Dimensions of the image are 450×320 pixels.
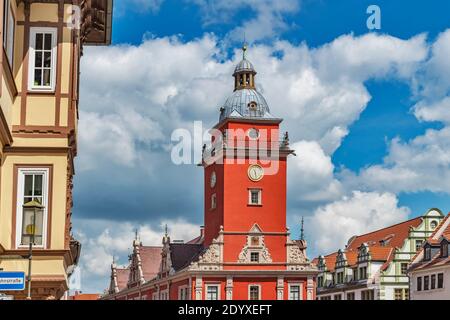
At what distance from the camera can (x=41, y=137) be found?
1753 centimetres

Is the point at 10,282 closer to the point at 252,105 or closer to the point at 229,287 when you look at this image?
the point at 229,287

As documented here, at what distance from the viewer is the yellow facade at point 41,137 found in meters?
17.1

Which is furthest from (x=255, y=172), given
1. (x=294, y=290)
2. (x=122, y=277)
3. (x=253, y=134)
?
(x=122, y=277)

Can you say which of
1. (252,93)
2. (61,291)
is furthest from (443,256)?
(61,291)

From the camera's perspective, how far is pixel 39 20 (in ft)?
58.3

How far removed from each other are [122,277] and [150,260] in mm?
18759

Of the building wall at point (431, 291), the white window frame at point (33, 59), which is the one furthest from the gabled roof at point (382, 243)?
the white window frame at point (33, 59)

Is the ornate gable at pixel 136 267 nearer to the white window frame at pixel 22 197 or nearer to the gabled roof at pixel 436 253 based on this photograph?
the gabled roof at pixel 436 253

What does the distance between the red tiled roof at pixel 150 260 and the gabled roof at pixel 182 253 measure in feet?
47.0

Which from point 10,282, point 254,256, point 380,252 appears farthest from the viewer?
point 380,252

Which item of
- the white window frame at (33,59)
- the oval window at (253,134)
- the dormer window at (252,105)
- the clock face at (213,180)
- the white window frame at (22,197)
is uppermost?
the dormer window at (252,105)

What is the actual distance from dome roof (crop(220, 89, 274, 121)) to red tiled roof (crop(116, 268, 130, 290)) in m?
44.8

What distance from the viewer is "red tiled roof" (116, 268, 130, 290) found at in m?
117
